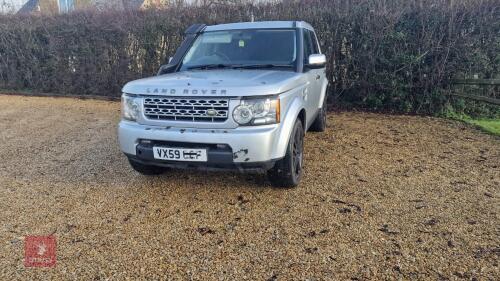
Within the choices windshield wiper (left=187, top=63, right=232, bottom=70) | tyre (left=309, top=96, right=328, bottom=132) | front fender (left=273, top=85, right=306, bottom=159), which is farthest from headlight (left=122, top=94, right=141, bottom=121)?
tyre (left=309, top=96, right=328, bottom=132)

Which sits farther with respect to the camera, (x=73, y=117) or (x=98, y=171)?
(x=73, y=117)

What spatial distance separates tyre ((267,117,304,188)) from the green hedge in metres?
4.69

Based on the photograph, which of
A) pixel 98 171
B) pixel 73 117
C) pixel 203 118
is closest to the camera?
pixel 203 118

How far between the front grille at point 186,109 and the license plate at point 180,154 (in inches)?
11.3

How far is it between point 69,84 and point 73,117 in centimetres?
344

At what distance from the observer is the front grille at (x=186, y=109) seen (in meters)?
3.12

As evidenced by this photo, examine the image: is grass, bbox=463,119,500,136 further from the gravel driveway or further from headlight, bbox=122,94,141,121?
headlight, bbox=122,94,141,121

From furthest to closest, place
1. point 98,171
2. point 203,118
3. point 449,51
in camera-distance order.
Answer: point 449,51 → point 98,171 → point 203,118

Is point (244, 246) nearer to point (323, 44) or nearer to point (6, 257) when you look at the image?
point (6, 257)

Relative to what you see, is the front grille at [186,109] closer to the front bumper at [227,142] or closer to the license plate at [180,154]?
the front bumper at [227,142]

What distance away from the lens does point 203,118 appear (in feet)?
10.5

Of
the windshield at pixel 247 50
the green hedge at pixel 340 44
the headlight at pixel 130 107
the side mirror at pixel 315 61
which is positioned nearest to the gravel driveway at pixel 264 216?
the headlight at pixel 130 107

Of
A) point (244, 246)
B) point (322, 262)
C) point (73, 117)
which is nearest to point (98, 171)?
point (244, 246)

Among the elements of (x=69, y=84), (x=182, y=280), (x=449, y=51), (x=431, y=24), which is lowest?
(x=182, y=280)
